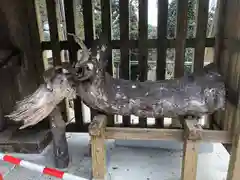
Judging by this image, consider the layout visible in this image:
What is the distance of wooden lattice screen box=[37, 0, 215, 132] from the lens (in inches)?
50.6

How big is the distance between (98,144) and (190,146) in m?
0.37

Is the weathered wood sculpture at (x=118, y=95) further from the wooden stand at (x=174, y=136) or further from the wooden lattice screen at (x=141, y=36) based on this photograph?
the wooden lattice screen at (x=141, y=36)

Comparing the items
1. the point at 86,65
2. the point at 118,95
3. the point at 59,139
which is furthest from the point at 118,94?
the point at 59,139

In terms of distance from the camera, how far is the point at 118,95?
1119 mm

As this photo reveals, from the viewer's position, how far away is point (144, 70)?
4.58 ft

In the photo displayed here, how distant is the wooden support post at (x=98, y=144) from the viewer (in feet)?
3.51

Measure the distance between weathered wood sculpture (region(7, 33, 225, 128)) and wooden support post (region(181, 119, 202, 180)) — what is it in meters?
0.09

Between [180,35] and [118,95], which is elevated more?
[180,35]

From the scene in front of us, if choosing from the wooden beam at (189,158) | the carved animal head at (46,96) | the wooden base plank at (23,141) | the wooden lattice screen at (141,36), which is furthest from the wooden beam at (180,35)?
the wooden base plank at (23,141)

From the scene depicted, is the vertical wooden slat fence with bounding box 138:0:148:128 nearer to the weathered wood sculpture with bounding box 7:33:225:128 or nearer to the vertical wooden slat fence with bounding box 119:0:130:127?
the vertical wooden slat fence with bounding box 119:0:130:127

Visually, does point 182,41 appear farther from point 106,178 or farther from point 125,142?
point 106,178

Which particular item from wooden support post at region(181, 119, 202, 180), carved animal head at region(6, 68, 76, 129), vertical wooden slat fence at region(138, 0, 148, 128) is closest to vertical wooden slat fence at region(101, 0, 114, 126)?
vertical wooden slat fence at region(138, 0, 148, 128)

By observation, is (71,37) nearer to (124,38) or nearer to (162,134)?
(124,38)

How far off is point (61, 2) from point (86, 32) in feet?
0.70
